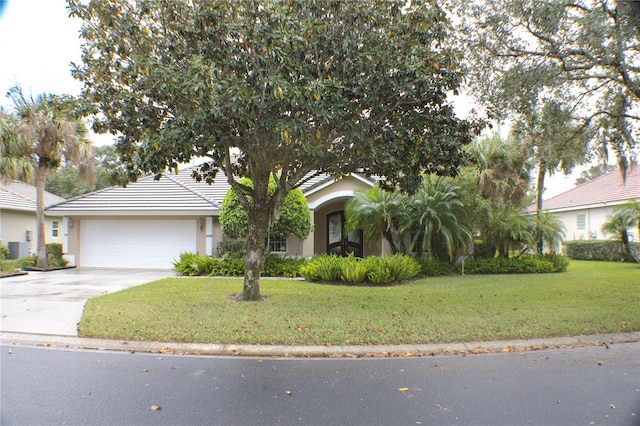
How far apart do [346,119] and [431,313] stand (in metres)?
4.15

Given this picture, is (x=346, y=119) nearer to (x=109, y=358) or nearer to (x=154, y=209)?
(x=109, y=358)

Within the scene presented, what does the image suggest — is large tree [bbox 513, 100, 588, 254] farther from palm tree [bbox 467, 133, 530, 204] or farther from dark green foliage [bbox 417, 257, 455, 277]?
dark green foliage [bbox 417, 257, 455, 277]

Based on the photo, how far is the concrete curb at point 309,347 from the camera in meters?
6.13

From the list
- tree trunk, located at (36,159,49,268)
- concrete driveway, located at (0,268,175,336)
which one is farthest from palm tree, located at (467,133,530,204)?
tree trunk, located at (36,159,49,268)

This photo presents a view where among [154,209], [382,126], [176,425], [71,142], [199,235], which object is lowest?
[176,425]

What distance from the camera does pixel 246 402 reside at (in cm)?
438

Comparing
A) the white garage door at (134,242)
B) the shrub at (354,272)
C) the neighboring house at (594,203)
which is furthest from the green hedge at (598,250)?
the white garage door at (134,242)

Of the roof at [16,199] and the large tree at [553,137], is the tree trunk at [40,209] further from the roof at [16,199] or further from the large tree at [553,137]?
the large tree at [553,137]

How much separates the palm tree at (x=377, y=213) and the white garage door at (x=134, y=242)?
22.0 feet

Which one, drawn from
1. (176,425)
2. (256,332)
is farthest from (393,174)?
(176,425)

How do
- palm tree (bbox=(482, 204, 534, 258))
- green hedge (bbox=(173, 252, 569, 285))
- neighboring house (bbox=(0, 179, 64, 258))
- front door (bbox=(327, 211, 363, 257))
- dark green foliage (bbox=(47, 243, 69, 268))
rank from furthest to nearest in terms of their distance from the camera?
neighboring house (bbox=(0, 179, 64, 258)) < front door (bbox=(327, 211, 363, 257)) < dark green foliage (bbox=(47, 243, 69, 268)) < palm tree (bbox=(482, 204, 534, 258)) < green hedge (bbox=(173, 252, 569, 285))

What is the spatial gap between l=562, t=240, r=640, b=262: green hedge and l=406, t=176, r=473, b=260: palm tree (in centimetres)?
1151

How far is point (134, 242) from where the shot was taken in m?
17.7

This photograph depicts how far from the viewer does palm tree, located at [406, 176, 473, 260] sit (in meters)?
14.6
